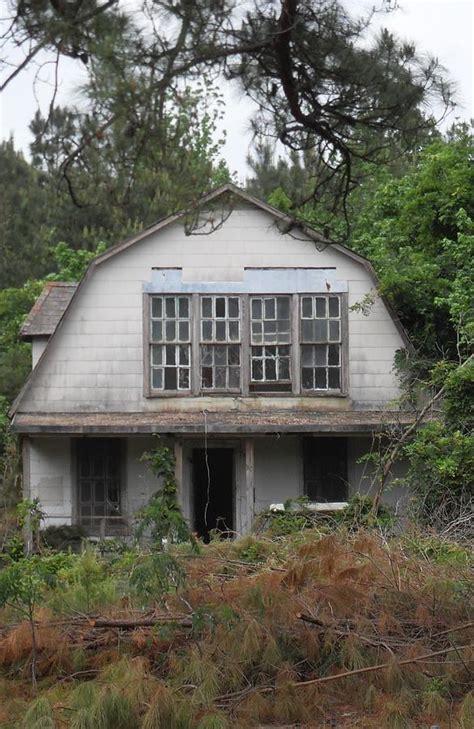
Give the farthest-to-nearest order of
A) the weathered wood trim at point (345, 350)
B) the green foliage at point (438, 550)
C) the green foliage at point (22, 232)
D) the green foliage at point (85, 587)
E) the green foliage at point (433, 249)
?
the green foliage at point (22, 232) < the weathered wood trim at point (345, 350) < the green foliage at point (433, 249) < the green foliage at point (438, 550) < the green foliage at point (85, 587)

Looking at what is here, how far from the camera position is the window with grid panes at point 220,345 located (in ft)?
63.9

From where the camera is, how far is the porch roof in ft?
61.0

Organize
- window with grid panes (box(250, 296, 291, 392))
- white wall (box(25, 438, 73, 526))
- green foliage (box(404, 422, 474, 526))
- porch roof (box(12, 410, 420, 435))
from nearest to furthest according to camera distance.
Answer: green foliage (box(404, 422, 474, 526)) < porch roof (box(12, 410, 420, 435)) < window with grid panes (box(250, 296, 291, 392)) < white wall (box(25, 438, 73, 526))

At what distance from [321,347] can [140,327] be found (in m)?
2.96

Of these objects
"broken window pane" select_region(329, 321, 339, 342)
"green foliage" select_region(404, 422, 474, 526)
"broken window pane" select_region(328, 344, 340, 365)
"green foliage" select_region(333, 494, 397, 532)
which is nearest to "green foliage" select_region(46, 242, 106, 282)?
"broken window pane" select_region(329, 321, 339, 342)

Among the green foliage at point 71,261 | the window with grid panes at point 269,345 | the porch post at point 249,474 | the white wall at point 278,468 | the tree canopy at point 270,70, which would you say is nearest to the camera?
the tree canopy at point 270,70

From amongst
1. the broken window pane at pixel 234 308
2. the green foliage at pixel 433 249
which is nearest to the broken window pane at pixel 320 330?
the green foliage at pixel 433 249

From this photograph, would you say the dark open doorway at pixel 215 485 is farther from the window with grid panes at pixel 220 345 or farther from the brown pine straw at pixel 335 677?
the brown pine straw at pixel 335 677

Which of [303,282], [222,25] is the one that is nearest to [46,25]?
[222,25]

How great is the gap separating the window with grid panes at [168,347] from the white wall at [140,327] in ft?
0.74

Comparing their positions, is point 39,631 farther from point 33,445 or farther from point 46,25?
point 33,445

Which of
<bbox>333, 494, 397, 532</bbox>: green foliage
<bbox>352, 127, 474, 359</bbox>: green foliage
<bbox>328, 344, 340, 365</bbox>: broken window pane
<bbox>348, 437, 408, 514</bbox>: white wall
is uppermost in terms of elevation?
<bbox>352, 127, 474, 359</bbox>: green foliage

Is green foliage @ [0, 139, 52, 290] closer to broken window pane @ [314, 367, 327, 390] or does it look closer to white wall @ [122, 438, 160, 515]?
white wall @ [122, 438, 160, 515]

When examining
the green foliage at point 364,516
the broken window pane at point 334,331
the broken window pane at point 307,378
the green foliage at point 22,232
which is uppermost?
the green foliage at point 22,232
